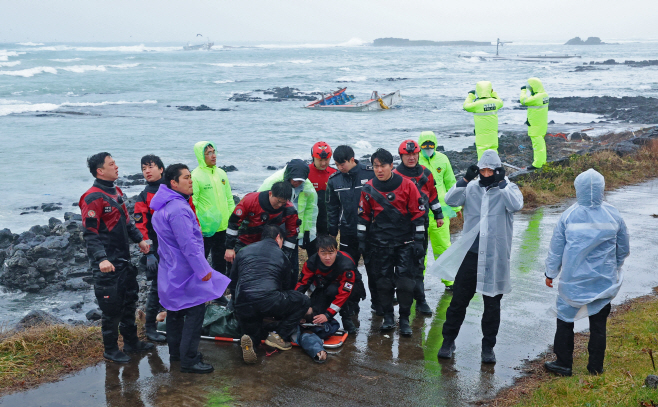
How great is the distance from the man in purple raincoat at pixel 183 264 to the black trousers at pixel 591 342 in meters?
2.90

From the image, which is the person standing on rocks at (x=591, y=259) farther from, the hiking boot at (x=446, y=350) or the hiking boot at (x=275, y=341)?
the hiking boot at (x=275, y=341)

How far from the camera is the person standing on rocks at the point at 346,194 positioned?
5.95 m

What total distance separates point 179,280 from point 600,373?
3539 millimetres

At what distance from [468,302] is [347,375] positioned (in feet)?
4.08

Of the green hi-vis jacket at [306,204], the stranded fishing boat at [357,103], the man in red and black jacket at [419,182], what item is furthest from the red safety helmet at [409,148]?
the stranded fishing boat at [357,103]

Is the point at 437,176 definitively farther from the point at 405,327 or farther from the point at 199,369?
the point at 199,369

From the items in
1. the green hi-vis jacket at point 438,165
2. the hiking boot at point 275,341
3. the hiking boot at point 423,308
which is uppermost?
the green hi-vis jacket at point 438,165

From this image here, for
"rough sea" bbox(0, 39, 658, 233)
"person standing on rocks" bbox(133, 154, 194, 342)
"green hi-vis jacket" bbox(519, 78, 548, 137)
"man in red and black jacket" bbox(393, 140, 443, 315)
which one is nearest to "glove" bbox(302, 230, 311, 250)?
"man in red and black jacket" bbox(393, 140, 443, 315)

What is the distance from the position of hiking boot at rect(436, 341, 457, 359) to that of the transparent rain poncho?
3.47ft

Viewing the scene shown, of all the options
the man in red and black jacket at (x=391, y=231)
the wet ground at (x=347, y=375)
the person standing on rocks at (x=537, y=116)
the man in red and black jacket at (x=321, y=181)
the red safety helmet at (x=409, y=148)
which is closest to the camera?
the wet ground at (x=347, y=375)

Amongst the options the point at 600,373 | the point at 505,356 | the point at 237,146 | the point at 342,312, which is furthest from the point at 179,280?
the point at 237,146

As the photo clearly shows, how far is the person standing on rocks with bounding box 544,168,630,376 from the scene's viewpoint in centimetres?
439

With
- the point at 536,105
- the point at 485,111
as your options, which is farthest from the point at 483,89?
the point at 536,105

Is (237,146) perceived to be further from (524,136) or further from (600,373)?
(600,373)
